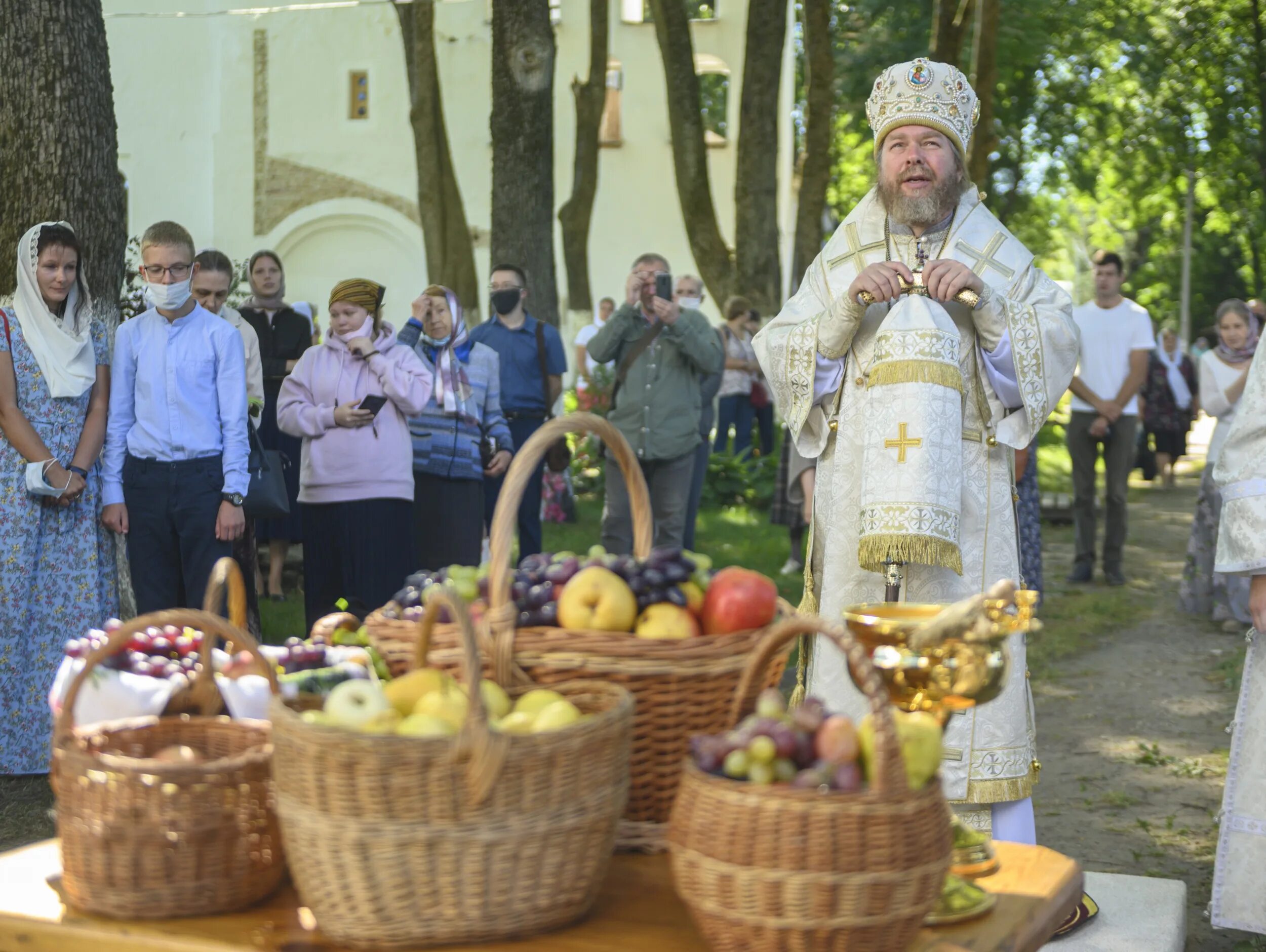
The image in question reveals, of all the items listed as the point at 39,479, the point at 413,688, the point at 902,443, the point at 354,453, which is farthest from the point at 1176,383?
the point at 413,688

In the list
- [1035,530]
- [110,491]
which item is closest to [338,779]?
[110,491]

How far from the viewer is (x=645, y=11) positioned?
111 ft

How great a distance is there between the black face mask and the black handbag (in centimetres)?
289

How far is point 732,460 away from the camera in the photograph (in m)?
16.3

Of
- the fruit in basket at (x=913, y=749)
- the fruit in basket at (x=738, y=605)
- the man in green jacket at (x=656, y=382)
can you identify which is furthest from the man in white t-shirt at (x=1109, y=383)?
the fruit in basket at (x=913, y=749)

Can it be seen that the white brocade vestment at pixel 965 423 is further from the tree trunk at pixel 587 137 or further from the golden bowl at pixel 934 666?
the tree trunk at pixel 587 137

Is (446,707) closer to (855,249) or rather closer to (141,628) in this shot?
(141,628)

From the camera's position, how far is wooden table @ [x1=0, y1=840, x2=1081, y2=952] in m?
2.18

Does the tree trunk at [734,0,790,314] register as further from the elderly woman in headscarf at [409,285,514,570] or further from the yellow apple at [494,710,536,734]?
the yellow apple at [494,710,536,734]

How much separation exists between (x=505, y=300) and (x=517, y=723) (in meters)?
8.13

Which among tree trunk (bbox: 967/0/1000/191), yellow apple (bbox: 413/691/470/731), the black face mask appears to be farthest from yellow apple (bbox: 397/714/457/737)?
tree trunk (bbox: 967/0/1000/191)

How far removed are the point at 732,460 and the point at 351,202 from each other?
18.7 meters

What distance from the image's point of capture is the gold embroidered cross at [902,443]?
4.24 m

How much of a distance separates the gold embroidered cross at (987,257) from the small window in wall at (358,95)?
30.3 metres
